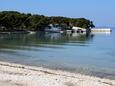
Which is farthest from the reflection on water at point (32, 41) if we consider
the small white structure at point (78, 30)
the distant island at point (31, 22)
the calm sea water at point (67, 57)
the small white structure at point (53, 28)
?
the small white structure at point (78, 30)

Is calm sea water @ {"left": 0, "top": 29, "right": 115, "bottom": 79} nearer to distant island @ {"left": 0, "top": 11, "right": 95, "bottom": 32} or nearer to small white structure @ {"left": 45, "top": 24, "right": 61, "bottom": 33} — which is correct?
distant island @ {"left": 0, "top": 11, "right": 95, "bottom": 32}

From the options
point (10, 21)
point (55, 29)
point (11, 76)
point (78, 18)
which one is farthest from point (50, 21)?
point (11, 76)

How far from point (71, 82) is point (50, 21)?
507 ft

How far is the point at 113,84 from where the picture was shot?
50.1ft

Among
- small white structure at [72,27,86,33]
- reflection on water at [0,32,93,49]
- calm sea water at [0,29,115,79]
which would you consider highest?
calm sea water at [0,29,115,79]

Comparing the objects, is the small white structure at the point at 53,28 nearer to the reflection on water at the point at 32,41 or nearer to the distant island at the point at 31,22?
the distant island at the point at 31,22

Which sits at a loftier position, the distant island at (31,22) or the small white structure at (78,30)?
the distant island at (31,22)

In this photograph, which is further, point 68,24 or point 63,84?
point 68,24

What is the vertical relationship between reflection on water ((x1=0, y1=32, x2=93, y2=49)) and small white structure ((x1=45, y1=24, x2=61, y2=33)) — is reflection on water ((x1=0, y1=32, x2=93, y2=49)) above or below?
above

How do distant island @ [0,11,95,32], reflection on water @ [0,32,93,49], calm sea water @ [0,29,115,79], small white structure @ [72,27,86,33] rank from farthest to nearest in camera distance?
small white structure @ [72,27,86,33] < distant island @ [0,11,95,32] < reflection on water @ [0,32,93,49] < calm sea water @ [0,29,115,79]

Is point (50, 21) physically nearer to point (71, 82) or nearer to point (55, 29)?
point (55, 29)

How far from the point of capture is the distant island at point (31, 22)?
13188cm

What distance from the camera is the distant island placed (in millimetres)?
131875

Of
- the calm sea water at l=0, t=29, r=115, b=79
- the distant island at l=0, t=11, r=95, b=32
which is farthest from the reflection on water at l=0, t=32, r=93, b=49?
the distant island at l=0, t=11, r=95, b=32
